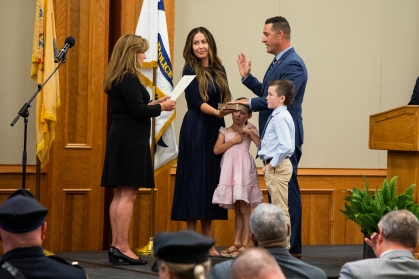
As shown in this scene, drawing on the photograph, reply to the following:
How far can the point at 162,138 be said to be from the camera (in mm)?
Result: 6891

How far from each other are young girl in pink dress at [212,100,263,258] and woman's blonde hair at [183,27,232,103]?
246mm

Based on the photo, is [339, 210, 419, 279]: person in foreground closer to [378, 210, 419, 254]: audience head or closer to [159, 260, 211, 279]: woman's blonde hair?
[378, 210, 419, 254]: audience head

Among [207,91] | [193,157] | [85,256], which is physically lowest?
[85,256]

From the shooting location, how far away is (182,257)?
2.26 meters

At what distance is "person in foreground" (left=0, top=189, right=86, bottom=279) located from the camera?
8.43 ft

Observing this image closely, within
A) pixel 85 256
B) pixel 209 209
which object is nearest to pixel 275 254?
pixel 209 209

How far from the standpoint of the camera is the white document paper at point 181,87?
19.4 ft

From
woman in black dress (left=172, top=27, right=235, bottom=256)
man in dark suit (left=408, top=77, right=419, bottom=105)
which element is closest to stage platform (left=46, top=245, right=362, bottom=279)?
woman in black dress (left=172, top=27, right=235, bottom=256)

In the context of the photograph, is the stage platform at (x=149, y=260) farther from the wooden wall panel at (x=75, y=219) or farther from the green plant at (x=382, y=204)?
the green plant at (x=382, y=204)

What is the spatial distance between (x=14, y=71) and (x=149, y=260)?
211cm

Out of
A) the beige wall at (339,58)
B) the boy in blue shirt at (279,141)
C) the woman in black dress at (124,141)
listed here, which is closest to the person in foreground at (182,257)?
the woman in black dress at (124,141)

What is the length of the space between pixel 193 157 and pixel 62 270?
12.7 feet

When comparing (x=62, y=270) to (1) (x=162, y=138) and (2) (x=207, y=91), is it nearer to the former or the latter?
(2) (x=207, y=91)

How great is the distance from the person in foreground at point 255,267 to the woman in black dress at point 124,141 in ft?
11.4
